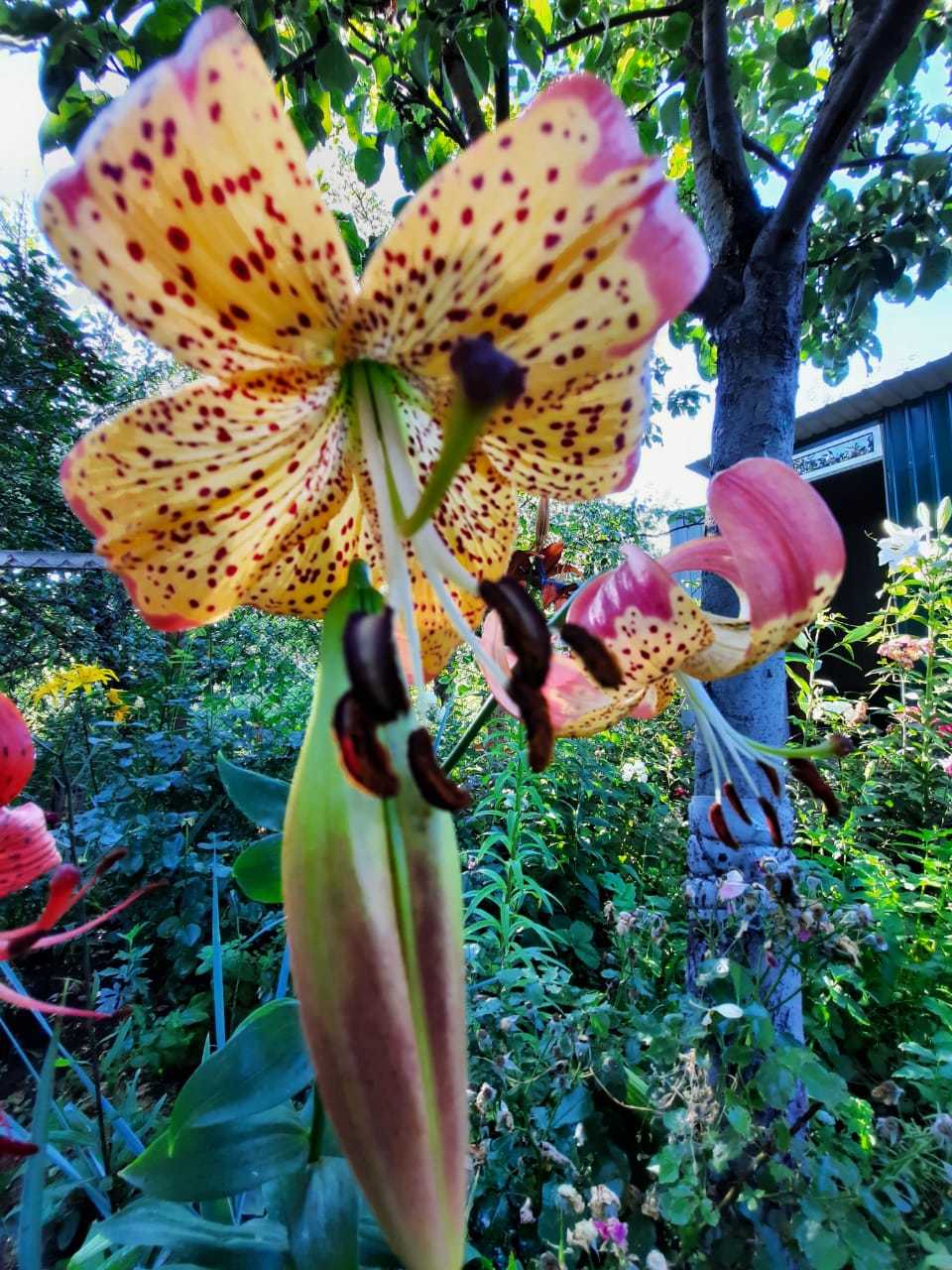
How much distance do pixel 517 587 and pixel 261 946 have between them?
162 cm

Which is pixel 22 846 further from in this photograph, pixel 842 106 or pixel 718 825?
pixel 842 106

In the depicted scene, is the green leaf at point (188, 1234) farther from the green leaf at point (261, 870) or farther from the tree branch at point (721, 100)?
the tree branch at point (721, 100)

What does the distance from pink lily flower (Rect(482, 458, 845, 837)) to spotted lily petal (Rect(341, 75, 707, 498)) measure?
0.32 feet

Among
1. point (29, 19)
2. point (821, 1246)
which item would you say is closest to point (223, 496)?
point (29, 19)

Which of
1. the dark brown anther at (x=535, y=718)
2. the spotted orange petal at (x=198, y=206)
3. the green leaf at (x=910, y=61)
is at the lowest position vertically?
the dark brown anther at (x=535, y=718)

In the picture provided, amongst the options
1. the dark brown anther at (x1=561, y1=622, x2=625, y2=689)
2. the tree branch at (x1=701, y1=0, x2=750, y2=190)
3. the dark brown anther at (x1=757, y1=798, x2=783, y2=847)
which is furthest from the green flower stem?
the tree branch at (x1=701, y1=0, x2=750, y2=190)

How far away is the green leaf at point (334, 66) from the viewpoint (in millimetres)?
836

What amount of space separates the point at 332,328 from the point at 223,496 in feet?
0.34

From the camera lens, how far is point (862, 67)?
0.79 meters

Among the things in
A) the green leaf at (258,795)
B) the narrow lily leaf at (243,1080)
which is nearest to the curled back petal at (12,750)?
the green leaf at (258,795)

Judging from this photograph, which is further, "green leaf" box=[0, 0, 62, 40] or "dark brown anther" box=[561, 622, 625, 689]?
"green leaf" box=[0, 0, 62, 40]

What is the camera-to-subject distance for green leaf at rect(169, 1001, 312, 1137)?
14.8 inches

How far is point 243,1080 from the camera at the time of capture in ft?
1.25

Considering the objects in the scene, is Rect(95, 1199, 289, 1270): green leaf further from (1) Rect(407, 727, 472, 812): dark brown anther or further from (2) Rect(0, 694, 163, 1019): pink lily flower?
(1) Rect(407, 727, 472, 812): dark brown anther
